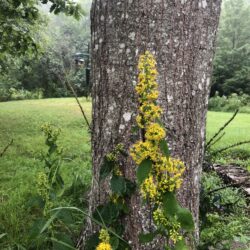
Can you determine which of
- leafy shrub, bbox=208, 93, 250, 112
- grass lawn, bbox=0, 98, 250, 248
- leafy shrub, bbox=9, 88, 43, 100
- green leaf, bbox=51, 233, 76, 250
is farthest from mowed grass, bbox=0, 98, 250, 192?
leafy shrub, bbox=9, 88, 43, 100

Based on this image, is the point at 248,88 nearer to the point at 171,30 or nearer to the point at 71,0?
the point at 71,0

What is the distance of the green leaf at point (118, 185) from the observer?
1.72 m

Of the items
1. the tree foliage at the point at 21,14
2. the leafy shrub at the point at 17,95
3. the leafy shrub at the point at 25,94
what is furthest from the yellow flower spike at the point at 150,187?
the leafy shrub at the point at 25,94

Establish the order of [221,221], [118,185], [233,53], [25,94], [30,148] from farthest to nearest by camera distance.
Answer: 1. [25,94]
2. [233,53]
3. [30,148]
4. [221,221]
5. [118,185]

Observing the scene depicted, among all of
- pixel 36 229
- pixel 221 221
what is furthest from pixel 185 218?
pixel 221 221

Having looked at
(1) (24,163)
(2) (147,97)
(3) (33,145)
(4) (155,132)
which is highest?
(2) (147,97)

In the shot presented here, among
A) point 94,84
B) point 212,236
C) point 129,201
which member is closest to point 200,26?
point 94,84

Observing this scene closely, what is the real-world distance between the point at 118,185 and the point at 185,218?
440mm

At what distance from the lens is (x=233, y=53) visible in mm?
24594

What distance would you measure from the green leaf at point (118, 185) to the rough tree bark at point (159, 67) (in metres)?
0.19

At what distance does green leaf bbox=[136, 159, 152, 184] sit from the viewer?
4.42 ft

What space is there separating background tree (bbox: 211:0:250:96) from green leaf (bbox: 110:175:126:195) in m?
21.0

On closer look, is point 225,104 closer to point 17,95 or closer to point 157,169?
point 17,95

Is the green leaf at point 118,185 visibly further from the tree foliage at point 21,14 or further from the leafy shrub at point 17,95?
the leafy shrub at point 17,95
